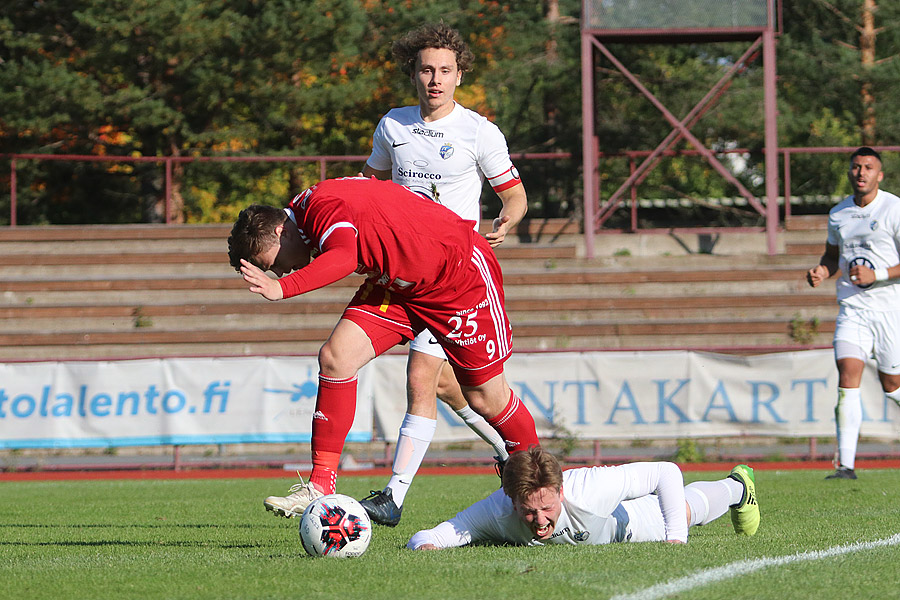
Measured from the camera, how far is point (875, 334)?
937 cm

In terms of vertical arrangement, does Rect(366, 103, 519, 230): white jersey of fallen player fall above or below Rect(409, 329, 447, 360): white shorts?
above

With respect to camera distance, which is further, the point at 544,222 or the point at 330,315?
the point at 544,222

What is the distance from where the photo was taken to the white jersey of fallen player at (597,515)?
17.0 feet

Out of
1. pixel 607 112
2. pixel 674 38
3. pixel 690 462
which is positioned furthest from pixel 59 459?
Answer: pixel 607 112

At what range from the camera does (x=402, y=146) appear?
659 cm

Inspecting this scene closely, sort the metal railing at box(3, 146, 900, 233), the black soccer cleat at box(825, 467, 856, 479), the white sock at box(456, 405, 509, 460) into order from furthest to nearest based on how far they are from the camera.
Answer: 1. the metal railing at box(3, 146, 900, 233)
2. the black soccer cleat at box(825, 467, 856, 479)
3. the white sock at box(456, 405, 509, 460)

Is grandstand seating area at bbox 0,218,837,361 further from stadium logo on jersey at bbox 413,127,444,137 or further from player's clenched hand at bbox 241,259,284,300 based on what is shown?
player's clenched hand at bbox 241,259,284,300

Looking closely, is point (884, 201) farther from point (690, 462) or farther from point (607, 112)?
point (607, 112)

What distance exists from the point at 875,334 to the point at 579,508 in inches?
201

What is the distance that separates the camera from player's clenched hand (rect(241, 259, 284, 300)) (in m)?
4.86

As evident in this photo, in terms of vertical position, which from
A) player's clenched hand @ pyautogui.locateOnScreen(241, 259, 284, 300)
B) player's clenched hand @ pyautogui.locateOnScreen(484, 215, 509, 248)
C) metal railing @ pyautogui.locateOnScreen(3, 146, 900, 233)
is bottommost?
player's clenched hand @ pyautogui.locateOnScreen(241, 259, 284, 300)

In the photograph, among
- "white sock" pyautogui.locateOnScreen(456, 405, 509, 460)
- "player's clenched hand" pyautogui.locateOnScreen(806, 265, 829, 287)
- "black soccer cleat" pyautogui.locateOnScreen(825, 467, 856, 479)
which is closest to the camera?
"white sock" pyautogui.locateOnScreen(456, 405, 509, 460)

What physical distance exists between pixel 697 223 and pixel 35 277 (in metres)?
17.6

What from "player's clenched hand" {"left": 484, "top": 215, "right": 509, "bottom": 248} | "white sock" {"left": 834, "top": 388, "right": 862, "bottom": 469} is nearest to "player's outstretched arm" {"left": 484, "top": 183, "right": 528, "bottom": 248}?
"player's clenched hand" {"left": 484, "top": 215, "right": 509, "bottom": 248}
